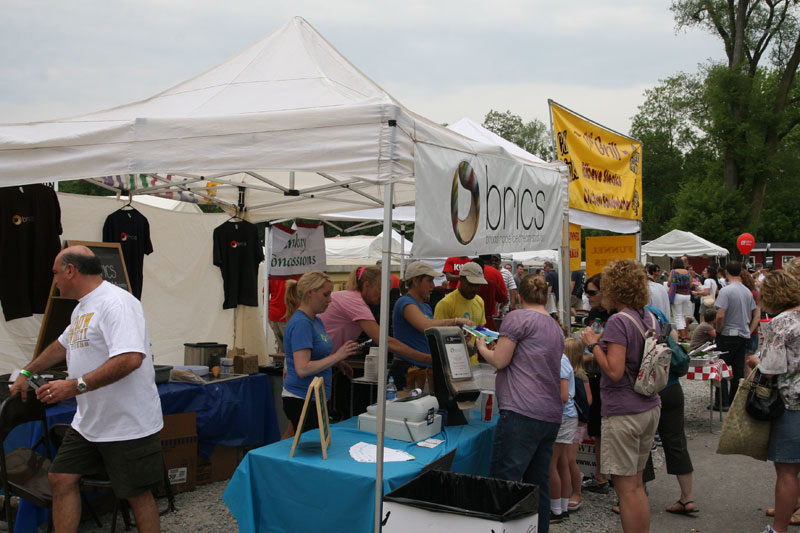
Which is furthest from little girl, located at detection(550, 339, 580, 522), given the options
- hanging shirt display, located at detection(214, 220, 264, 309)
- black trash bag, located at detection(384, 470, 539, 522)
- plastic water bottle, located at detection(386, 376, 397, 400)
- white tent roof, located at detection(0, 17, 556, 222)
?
hanging shirt display, located at detection(214, 220, 264, 309)

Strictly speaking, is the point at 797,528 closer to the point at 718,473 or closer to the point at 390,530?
the point at 718,473

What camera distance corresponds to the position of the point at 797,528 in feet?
14.0

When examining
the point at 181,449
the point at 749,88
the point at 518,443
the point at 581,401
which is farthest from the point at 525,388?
the point at 749,88

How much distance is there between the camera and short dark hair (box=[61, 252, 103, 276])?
3041 millimetres

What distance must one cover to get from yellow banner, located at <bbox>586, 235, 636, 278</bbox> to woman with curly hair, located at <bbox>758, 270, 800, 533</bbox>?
3.63 m

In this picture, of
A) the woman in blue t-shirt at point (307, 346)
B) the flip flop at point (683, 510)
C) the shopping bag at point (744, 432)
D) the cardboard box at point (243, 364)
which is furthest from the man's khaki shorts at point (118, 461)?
the flip flop at point (683, 510)

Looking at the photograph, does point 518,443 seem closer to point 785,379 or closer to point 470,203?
point 470,203

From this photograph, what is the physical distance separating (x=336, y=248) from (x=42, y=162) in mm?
13672

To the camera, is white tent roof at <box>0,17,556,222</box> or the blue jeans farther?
the blue jeans

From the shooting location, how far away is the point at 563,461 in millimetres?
4266

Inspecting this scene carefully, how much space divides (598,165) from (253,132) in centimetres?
480

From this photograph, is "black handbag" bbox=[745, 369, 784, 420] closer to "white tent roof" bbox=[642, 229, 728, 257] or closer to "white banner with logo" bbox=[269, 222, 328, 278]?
"white banner with logo" bbox=[269, 222, 328, 278]

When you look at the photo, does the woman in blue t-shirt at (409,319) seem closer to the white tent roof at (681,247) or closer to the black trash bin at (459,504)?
the black trash bin at (459,504)

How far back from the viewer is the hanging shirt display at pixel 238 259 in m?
7.16
